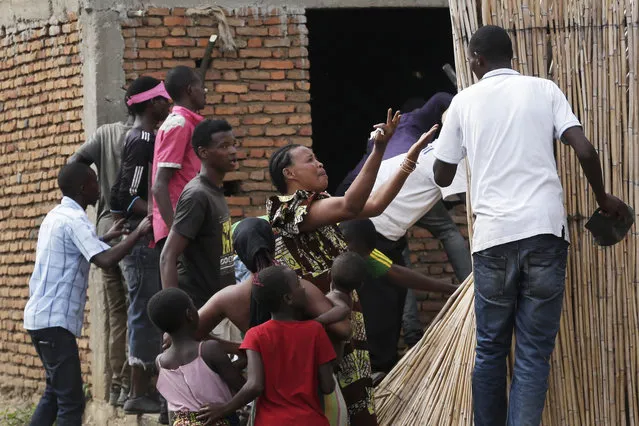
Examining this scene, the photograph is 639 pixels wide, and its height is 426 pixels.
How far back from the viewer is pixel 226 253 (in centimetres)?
590

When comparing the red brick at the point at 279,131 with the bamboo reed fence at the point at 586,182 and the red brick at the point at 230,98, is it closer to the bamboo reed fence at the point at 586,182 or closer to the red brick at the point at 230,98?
the red brick at the point at 230,98

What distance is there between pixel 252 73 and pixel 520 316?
394cm

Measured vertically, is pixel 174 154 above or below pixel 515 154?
above

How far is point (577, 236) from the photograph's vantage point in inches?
207

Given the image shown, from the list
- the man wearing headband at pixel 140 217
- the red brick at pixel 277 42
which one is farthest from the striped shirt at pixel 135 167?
the red brick at pixel 277 42

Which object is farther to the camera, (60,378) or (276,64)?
(276,64)

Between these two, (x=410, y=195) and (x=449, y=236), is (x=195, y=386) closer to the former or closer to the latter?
(x=410, y=195)

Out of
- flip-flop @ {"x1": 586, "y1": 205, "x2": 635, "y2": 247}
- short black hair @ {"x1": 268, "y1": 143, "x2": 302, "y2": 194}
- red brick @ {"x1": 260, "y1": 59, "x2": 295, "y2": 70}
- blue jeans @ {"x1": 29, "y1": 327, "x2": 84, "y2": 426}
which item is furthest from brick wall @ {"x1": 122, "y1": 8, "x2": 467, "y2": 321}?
flip-flop @ {"x1": 586, "y1": 205, "x2": 635, "y2": 247}

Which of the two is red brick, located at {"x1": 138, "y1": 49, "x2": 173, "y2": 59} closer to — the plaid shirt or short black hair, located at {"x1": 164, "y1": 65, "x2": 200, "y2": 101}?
short black hair, located at {"x1": 164, "y1": 65, "x2": 200, "y2": 101}

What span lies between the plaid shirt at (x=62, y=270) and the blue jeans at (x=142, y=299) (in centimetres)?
42

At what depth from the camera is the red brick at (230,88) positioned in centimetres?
836

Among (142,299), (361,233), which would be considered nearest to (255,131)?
(142,299)

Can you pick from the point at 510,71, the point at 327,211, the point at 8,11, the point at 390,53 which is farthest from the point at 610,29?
the point at 390,53

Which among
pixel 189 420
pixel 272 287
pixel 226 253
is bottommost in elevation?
pixel 189 420
